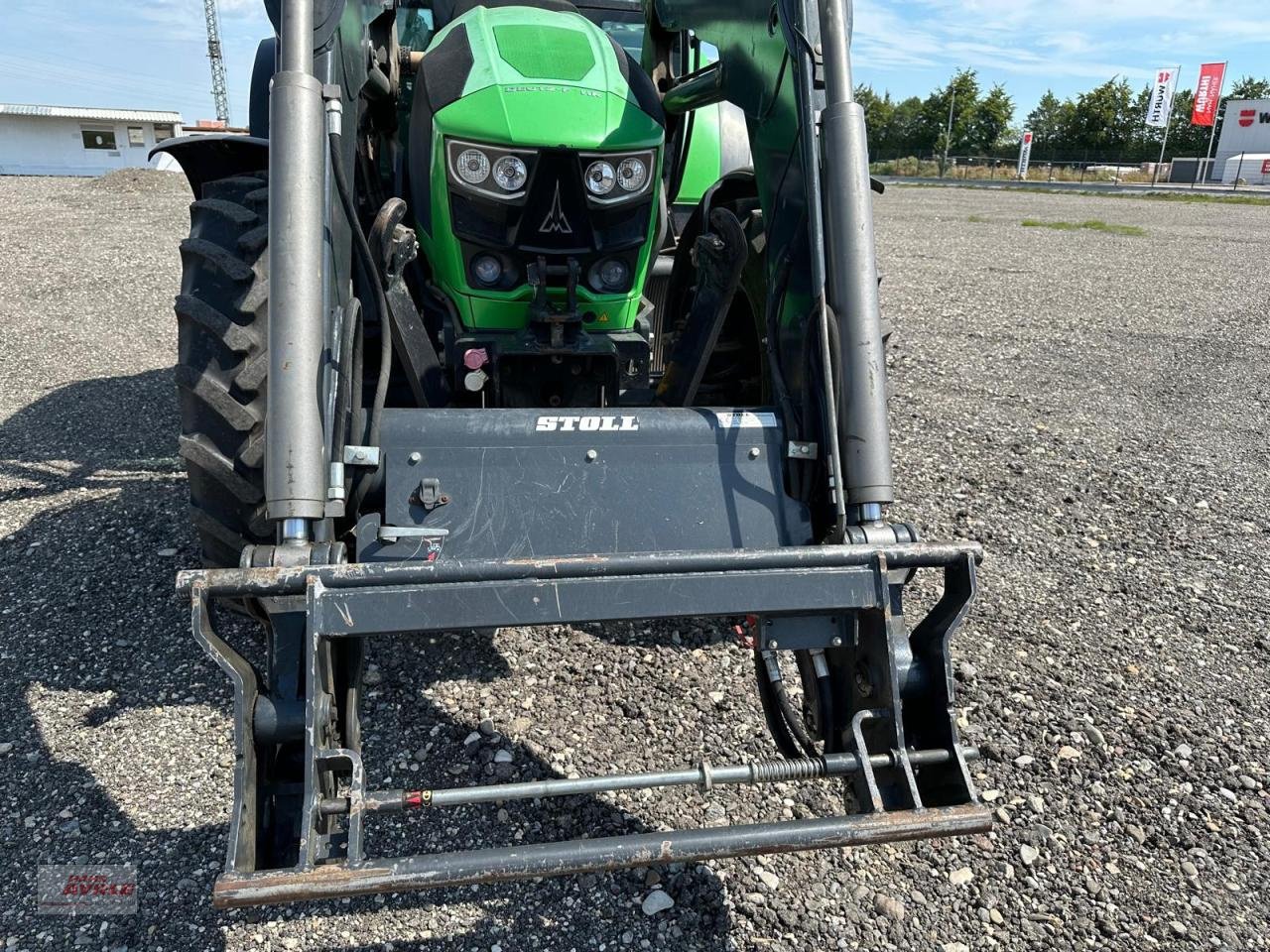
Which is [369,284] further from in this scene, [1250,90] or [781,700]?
[1250,90]

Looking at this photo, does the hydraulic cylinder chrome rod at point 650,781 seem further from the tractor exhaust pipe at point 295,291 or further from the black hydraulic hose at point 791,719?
the tractor exhaust pipe at point 295,291

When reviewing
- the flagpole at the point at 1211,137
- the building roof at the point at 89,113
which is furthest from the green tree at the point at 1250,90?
the building roof at the point at 89,113

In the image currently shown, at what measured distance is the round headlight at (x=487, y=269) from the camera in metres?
3.26

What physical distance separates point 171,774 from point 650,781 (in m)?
1.52

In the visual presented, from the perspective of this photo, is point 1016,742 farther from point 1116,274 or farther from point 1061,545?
point 1116,274

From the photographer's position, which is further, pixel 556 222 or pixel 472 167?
pixel 556 222

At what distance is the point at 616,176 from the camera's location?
10.4 ft

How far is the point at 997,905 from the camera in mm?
2373

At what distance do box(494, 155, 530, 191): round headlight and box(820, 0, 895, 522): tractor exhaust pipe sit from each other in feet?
3.19

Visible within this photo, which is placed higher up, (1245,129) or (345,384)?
(1245,129)

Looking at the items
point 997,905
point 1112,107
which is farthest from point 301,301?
point 1112,107

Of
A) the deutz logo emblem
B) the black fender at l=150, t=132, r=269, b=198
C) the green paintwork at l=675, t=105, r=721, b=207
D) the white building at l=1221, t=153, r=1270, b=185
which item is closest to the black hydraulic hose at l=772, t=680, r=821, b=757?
the deutz logo emblem

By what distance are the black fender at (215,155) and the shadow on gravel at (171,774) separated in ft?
4.90

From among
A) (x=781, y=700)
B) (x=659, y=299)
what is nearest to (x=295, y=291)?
(x=781, y=700)
